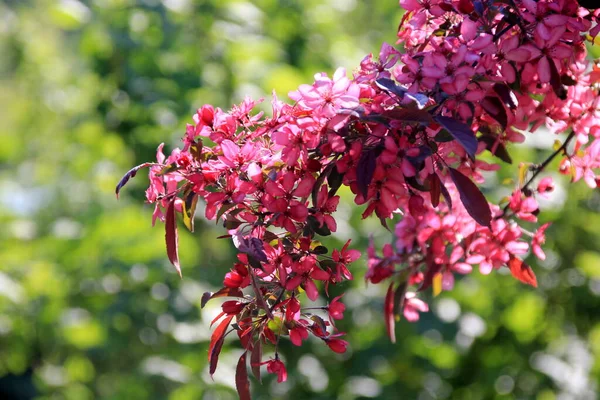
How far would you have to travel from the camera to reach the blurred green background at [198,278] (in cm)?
223

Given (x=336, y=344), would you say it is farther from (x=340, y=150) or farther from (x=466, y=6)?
(x=466, y=6)

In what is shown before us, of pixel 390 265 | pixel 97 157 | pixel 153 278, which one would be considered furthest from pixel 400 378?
pixel 390 265

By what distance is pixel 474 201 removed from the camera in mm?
692

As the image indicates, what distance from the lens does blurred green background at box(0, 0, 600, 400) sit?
7.32ft

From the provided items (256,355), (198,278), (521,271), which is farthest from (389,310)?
(198,278)

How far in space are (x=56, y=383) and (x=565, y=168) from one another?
2280 millimetres

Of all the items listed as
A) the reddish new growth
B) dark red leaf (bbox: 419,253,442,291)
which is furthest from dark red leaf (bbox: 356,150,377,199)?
dark red leaf (bbox: 419,253,442,291)

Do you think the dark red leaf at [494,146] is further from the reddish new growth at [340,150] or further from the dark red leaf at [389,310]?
the dark red leaf at [389,310]

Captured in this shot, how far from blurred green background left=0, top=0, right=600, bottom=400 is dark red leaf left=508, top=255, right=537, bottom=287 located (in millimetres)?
1177

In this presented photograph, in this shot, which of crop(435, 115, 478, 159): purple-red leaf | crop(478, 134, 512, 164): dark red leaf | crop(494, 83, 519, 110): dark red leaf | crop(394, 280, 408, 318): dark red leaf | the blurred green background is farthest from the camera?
the blurred green background

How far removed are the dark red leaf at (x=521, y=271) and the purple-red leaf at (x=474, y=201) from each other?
0.84 feet

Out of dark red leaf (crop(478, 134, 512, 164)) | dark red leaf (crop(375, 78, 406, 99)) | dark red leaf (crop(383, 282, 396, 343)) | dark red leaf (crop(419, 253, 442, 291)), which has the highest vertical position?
dark red leaf (crop(375, 78, 406, 99))

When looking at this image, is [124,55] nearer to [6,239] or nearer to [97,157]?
[97,157]

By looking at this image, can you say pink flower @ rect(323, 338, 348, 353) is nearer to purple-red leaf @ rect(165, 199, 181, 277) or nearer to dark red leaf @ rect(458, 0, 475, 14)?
purple-red leaf @ rect(165, 199, 181, 277)
